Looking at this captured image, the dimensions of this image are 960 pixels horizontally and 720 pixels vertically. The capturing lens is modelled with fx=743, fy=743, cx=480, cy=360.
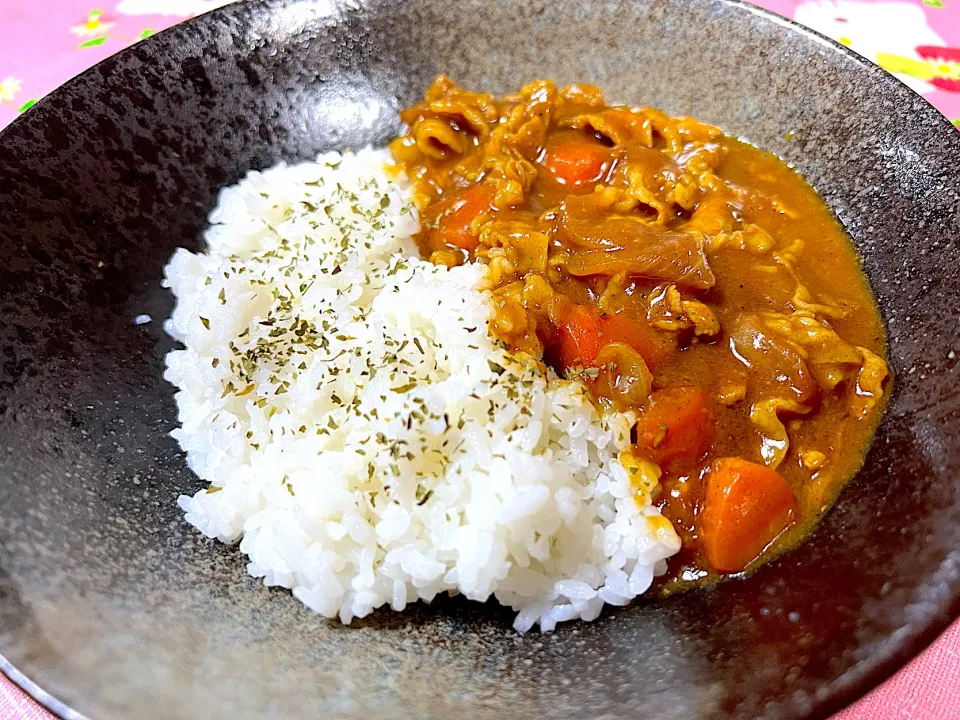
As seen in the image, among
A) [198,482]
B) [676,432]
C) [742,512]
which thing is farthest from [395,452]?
[742,512]

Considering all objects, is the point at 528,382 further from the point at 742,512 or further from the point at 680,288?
the point at 742,512

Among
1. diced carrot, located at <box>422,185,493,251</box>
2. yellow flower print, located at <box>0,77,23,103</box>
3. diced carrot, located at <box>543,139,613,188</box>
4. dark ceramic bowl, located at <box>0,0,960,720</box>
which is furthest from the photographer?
yellow flower print, located at <box>0,77,23,103</box>

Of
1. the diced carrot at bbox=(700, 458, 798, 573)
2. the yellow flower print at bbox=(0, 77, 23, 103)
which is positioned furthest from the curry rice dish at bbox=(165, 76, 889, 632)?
the yellow flower print at bbox=(0, 77, 23, 103)

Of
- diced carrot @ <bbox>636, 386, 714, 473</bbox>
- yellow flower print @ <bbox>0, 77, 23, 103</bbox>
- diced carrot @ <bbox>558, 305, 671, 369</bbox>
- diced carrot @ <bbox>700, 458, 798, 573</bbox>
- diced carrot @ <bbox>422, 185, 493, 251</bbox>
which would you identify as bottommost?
diced carrot @ <bbox>700, 458, 798, 573</bbox>

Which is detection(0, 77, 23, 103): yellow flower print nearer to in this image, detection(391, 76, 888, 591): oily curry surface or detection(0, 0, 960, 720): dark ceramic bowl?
detection(0, 0, 960, 720): dark ceramic bowl

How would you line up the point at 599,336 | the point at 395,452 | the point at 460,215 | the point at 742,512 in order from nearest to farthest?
1. the point at 742,512
2. the point at 395,452
3. the point at 599,336
4. the point at 460,215

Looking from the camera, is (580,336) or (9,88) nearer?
(580,336)
